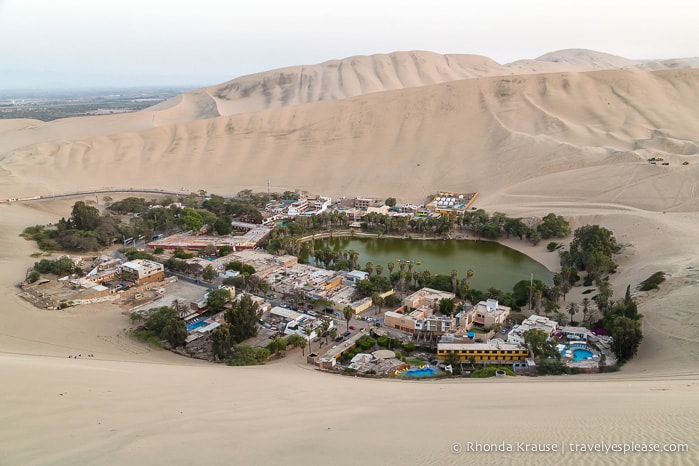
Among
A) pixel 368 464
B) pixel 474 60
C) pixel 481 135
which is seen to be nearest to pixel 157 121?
pixel 481 135

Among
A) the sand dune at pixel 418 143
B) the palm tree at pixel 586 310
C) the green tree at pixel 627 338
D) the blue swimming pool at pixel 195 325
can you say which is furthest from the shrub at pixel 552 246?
the blue swimming pool at pixel 195 325

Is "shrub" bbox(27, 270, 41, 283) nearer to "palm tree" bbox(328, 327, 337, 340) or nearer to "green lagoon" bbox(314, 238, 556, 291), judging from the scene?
"palm tree" bbox(328, 327, 337, 340)

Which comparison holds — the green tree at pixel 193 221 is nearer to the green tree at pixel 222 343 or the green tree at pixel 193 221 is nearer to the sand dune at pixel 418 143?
the sand dune at pixel 418 143

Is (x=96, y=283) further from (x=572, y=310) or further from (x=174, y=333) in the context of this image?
(x=572, y=310)

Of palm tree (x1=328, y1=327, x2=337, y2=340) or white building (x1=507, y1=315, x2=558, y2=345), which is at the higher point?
white building (x1=507, y1=315, x2=558, y2=345)

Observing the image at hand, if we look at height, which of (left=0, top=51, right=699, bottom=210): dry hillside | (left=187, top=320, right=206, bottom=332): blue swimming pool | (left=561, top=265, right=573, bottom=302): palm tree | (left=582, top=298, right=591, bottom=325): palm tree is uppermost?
(left=0, top=51, right=699, bottom=210): dry hillside

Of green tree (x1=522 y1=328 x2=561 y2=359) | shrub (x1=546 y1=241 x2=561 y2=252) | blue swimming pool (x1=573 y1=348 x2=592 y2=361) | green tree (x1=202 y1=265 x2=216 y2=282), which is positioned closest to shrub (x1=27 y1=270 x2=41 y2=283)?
green tree (x1=202 y1=265 x2=216 y2=282)
